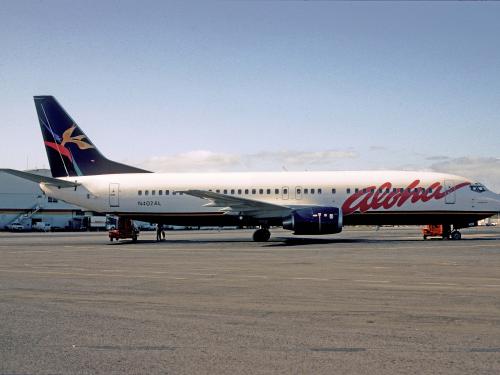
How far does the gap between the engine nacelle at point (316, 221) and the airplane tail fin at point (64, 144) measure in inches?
640

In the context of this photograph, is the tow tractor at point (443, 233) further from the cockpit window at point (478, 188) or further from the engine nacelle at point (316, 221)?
the engine nacelle at point (316, 221)

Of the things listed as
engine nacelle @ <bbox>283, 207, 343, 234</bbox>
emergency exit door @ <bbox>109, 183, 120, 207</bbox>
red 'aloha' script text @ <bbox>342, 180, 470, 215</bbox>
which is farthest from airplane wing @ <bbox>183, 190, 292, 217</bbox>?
emergency exit door @ <bbox>109, 183, 120, 207</bbox>

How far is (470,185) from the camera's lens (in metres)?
36.1

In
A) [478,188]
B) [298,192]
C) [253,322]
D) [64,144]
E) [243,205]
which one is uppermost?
[64,144]

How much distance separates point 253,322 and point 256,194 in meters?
28.7

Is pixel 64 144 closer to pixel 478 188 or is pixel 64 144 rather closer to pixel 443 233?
pixel 443 233

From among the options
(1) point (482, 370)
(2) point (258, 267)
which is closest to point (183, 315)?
(1) point (482, 370)

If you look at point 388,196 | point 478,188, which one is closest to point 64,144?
point 388,196

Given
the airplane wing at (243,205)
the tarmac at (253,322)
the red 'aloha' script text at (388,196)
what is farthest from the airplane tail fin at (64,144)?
the tarmac at (253,322)

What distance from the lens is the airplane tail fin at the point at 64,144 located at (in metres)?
40.8

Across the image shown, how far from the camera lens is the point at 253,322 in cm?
902

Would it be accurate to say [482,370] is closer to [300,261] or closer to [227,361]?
[227,361]

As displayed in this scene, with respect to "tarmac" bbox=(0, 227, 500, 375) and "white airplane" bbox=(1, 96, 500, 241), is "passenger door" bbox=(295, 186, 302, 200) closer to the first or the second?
"white airplane" bbox=(1, 96, 500, 241)

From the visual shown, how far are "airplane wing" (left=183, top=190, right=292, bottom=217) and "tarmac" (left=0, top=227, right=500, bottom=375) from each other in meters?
17.5
